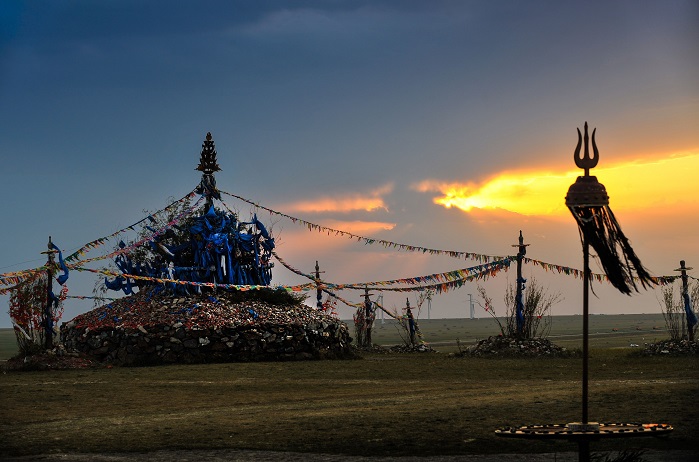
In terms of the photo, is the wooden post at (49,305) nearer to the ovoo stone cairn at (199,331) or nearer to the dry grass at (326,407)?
the ovoo stone cairn at (199,331)

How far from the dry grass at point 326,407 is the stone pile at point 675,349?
6139 mm

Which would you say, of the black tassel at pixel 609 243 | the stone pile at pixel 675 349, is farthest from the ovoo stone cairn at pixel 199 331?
the black tassel at pixel 609 243

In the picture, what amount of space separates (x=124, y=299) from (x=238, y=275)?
4487 mm

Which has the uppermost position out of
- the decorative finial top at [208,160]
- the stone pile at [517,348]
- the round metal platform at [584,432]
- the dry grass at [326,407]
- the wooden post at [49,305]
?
→ the decorative finial top at [208,160]

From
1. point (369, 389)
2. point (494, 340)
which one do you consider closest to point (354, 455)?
point (369, 389)

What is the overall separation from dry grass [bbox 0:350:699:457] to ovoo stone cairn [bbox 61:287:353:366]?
208 centimetres

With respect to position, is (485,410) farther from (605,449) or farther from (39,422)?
(39,422)

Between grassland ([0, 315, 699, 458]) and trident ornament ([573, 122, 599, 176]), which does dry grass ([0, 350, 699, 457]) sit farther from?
trident ornament ([573, 122, 599, 176])

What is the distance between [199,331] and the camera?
113ft

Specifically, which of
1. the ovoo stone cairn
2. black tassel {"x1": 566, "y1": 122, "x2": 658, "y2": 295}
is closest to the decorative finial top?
the ovoo stone cairn

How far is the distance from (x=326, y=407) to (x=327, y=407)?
3cm

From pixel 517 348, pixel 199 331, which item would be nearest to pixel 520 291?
pixel 517 348

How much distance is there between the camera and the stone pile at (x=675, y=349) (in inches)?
1492

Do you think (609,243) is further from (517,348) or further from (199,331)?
(517,348)
